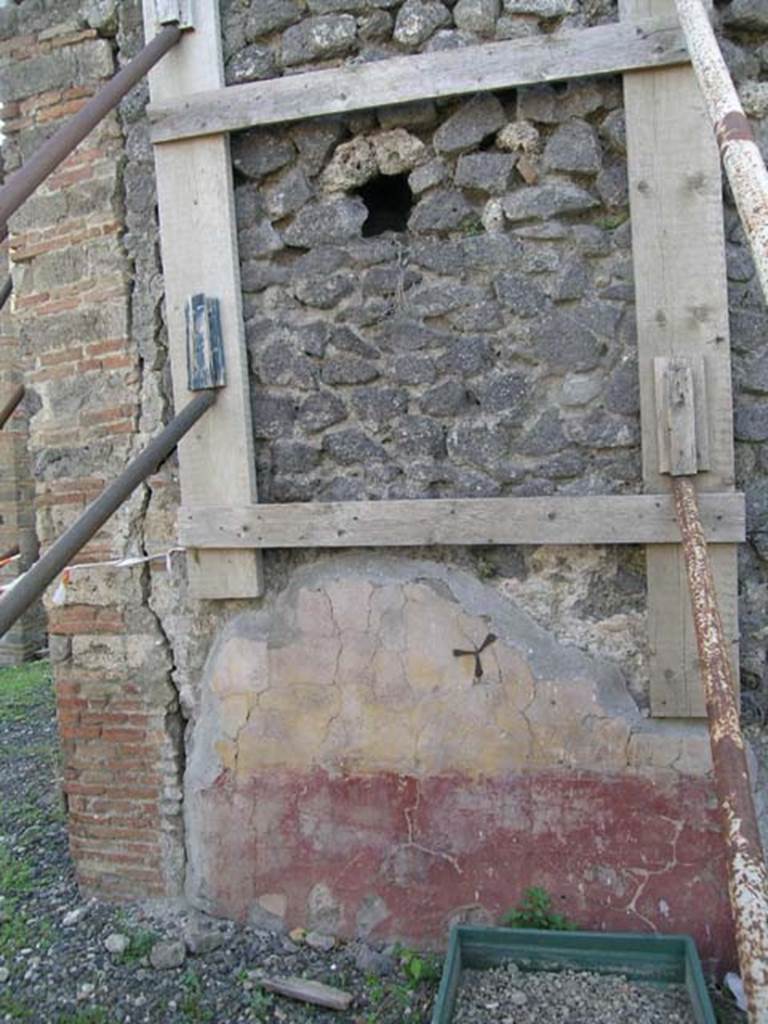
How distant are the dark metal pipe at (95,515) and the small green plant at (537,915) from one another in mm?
1862

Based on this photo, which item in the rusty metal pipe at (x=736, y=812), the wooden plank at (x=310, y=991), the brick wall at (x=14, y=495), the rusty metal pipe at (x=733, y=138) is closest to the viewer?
the rusty metal pipe at (x=736, y=812)

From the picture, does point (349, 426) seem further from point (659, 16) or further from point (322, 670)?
point (659, 16)

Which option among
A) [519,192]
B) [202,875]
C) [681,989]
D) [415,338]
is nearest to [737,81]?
[519,192]

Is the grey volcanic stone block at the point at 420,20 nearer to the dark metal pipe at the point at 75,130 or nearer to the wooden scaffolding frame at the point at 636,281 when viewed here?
the wooden scaffolding frame at the point at 636,281

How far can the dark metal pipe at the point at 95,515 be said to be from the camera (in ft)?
8.43

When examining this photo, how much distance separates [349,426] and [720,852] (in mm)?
1849

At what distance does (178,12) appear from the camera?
10.1 ft

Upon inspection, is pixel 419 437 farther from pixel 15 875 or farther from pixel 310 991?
pixel 15 875

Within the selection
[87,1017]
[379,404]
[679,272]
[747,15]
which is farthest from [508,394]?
[87,1017]

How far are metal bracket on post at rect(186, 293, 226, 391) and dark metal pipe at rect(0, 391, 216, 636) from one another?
0.05 metres

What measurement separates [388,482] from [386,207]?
1023 millimetres

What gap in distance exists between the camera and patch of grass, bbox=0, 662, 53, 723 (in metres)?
6.41

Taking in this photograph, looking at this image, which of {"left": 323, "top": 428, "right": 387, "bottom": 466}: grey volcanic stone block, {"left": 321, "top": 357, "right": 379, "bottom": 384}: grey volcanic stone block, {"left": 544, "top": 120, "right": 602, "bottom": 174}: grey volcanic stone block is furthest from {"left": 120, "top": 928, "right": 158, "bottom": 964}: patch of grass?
{"left": 544, "top": 120, "right": 602, "bottom": 174}: grey volcanic stone block

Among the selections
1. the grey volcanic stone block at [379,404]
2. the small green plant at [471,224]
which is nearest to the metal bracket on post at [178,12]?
the small green plant at [471,224]
